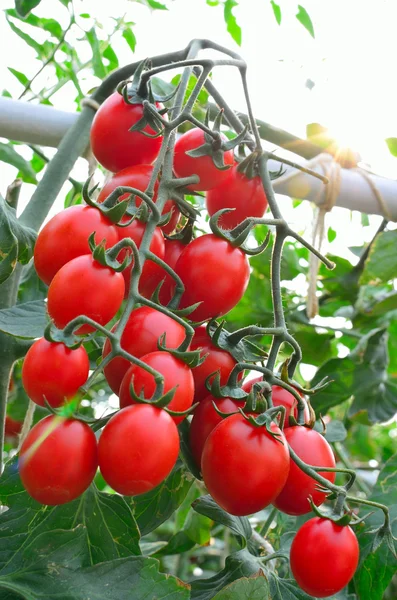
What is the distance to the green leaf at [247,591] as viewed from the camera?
0.54 m

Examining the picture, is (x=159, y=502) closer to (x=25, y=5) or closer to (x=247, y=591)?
(x=247, y=591)

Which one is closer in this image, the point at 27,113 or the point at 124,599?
the point at 124,599

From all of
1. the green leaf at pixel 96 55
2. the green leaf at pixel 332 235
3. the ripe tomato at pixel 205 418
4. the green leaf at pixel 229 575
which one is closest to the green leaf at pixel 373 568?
the green leaf at pixel 229 575

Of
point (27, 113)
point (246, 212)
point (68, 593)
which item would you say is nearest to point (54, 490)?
point (68, 593)

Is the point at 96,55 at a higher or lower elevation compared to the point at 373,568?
higher

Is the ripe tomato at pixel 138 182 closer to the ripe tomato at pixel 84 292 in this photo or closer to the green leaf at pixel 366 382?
the ripe tomato at pixel 84 292

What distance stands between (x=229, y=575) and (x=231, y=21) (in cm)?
124

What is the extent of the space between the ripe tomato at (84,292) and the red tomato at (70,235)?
1.2 inches

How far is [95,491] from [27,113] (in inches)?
21.8

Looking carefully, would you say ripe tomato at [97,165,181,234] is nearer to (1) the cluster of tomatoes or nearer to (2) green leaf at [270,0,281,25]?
(1) the cluster of tomatoes

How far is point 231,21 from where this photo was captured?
1.49 m

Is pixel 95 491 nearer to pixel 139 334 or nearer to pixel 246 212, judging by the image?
pixel 139 334

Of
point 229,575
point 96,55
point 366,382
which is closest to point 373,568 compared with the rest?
point 229,575

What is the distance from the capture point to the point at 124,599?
52 centimetres
